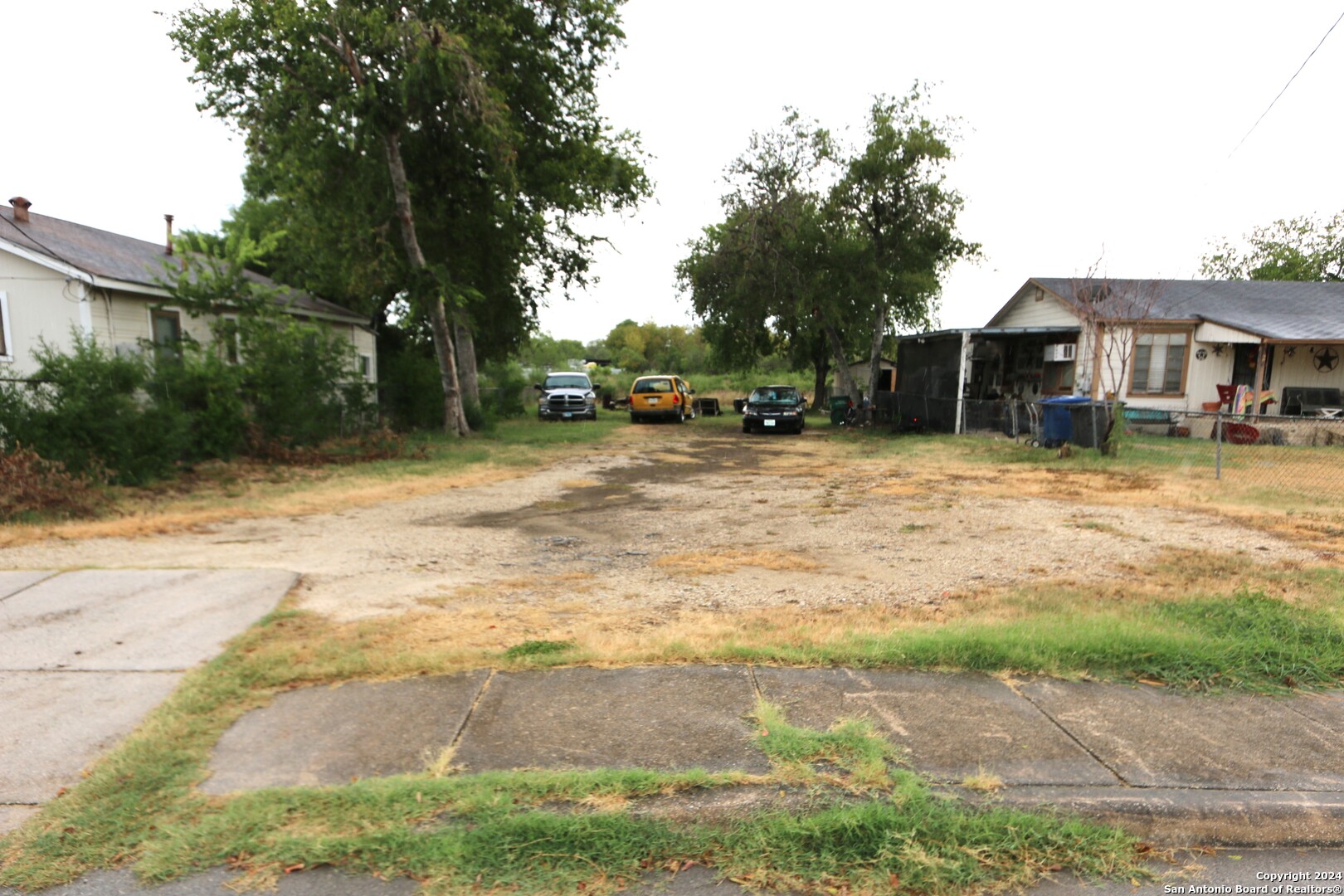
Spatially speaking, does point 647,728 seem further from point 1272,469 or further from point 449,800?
point 1272,469

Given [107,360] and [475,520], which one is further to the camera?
[107,360]

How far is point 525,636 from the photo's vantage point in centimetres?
484

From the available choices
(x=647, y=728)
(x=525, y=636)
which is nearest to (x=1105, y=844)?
(x=647, y=728)

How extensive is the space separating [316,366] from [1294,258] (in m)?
51.6

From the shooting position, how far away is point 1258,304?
23234 mm

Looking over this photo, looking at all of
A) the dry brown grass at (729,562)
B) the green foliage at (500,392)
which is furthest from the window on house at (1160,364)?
the green foliage at (500,392)

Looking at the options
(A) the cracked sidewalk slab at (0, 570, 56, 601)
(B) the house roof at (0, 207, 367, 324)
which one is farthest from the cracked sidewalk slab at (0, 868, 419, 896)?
(B) the house roof at (0, 207, 367, 324)

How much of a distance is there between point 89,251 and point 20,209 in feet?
5.54

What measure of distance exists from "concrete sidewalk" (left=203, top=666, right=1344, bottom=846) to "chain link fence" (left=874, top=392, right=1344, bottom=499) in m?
8.45

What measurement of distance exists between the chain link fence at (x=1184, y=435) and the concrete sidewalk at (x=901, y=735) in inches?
333

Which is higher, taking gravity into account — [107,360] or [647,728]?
[107,360]

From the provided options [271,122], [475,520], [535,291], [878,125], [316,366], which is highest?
[878,125]

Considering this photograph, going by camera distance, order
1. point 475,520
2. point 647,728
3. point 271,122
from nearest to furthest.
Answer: point 647,728 → point 475,520 → point 271,122

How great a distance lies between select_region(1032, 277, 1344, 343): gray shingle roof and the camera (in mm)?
20484
